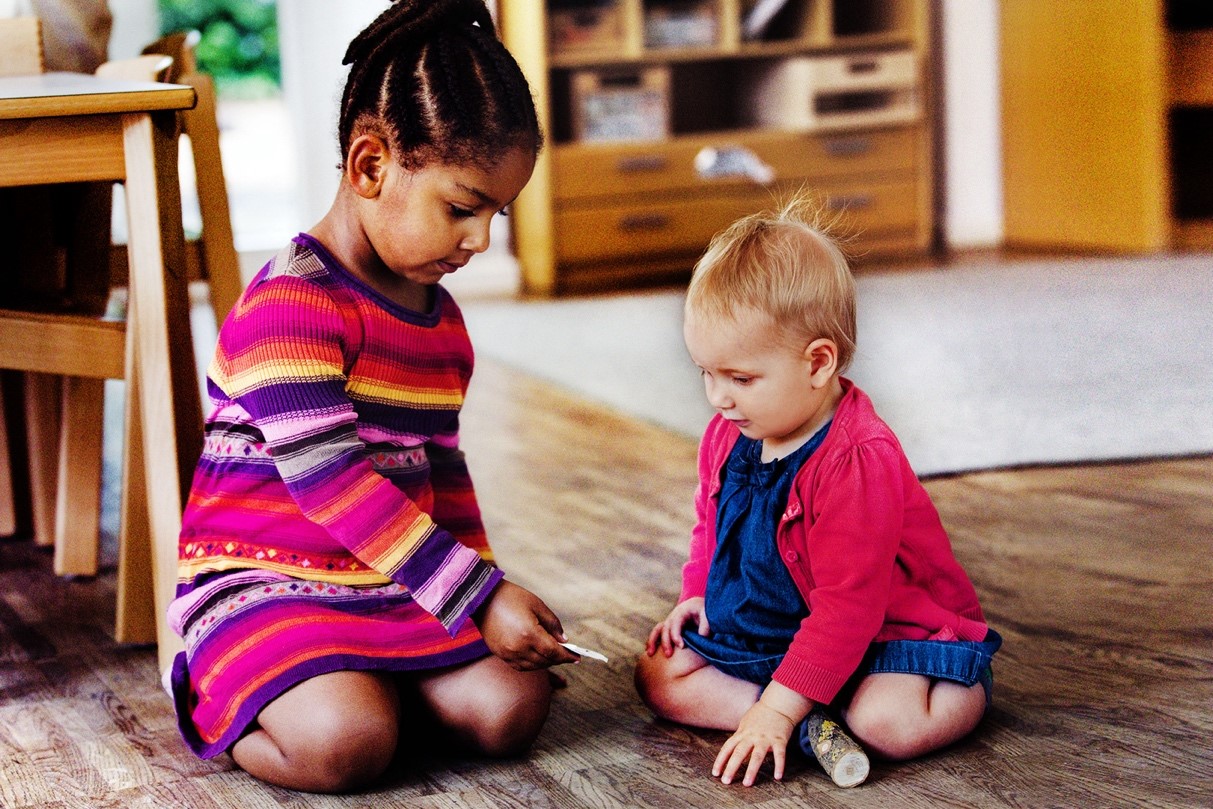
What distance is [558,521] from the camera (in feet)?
6.19

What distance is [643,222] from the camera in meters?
4.43

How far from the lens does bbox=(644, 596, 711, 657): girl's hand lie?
1178 mm

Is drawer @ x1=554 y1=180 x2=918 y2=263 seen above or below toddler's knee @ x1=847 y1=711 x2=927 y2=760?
above

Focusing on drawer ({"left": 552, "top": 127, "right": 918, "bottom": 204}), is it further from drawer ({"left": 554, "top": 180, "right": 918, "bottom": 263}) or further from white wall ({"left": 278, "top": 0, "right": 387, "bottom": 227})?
white wall ({"left": 278, "top": 0, "right": 387, "bottom": 227})

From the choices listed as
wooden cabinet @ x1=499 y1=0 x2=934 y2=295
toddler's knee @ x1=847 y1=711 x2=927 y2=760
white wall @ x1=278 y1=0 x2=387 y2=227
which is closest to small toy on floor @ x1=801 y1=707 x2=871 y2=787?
toddler's knee @ x1=847 y1=711 x2=927 y2=760

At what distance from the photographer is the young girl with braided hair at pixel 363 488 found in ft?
3.44

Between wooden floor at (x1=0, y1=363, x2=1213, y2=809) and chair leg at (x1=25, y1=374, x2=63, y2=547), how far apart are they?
5 centimetres

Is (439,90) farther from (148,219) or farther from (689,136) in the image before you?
(689,136)

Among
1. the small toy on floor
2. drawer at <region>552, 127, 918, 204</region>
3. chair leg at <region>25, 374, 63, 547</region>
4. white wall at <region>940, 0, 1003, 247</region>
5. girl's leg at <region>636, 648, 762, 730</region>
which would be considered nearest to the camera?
the small toy on floor

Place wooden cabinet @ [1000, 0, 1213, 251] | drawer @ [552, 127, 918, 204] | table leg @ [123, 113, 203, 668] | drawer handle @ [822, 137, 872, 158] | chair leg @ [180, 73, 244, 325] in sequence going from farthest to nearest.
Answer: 1. drawer handle @ [822, 137, 872, 158]
2. drawer @ [552, 127, 918, 204]
3. wooden cabinet @ [1000, 0, 1213, 251]
4. chair leg @ [180, 73, 244, 325]
5. table leg @ [123, 113, 203, 668]

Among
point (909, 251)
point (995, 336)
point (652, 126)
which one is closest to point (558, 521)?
point (995, 336)

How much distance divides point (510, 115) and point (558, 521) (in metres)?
0.90

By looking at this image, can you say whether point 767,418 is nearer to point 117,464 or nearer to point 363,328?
point 363,328

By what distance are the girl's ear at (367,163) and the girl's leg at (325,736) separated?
1.25 ft
